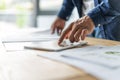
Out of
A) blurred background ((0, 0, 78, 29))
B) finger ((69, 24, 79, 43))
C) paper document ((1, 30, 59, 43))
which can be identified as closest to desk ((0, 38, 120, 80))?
finger ((69, 24, 79, 43))

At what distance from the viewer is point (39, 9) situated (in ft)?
11.6

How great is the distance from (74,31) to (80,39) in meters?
0.06

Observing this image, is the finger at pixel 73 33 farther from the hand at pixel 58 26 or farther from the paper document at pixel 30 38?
the hand at pixel 58 26

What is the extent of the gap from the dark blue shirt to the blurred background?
6.25 ft

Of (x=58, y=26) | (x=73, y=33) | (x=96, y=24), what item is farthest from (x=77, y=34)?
(x=58, y=26)

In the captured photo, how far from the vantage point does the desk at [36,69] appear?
56 cm

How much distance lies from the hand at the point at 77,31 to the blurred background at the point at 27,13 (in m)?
2.51

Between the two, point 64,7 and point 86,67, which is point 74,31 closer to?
point 86,67

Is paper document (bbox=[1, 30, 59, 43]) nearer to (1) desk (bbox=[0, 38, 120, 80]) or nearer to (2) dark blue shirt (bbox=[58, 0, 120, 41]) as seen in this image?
(2) dark blue shirt (bbox=[58, 0, 120, 41])

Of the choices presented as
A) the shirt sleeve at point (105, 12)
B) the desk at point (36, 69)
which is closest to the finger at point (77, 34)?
the shirt sleeve at point (105, 12)

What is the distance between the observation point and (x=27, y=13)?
3.58 m

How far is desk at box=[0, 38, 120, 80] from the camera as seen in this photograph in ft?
1.83

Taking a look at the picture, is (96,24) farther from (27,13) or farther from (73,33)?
(27,13)

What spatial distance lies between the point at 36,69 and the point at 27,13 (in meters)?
3.02
